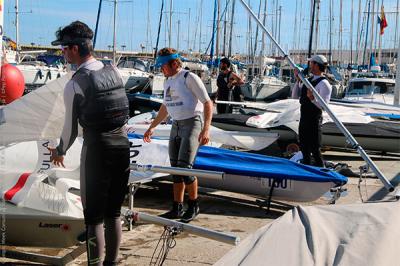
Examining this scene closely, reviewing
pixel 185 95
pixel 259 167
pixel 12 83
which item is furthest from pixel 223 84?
pixel 185 95

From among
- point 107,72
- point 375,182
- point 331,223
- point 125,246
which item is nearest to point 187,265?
point 125,246

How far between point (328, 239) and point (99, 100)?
193cm

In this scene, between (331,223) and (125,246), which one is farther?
(125,246)

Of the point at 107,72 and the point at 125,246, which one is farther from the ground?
the point at 107,72

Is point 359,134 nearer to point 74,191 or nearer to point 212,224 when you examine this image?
point 212,224

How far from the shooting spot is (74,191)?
15.6 ft

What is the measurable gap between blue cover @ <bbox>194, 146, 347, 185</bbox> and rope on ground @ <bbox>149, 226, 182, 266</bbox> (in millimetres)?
1684

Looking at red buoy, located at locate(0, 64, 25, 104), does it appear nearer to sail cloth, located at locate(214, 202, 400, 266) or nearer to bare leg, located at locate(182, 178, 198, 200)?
Result: bare leg, located at locate(182, 178, 198, 200)

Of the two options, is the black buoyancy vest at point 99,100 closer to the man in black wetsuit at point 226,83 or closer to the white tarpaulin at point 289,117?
the white tarpaulin at point 289,117

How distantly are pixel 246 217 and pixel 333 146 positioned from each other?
189 inches

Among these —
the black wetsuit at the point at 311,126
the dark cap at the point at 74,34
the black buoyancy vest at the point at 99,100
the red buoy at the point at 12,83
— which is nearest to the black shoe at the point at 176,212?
the black buoyancy vest at the point at 99,100

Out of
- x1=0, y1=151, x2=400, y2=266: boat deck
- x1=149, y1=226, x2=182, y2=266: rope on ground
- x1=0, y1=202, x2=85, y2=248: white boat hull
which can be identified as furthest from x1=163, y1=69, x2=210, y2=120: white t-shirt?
x1=0, y1=202, x2=85, y2=248: white boat hull

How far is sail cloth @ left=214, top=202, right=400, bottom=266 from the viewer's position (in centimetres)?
238

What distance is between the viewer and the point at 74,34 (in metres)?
3.86
